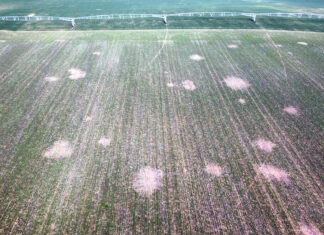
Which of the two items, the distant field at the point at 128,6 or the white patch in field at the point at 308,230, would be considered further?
the distant field at the point at 128,6

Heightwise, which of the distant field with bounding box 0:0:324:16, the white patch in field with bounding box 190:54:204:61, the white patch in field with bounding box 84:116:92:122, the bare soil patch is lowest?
the bare soil patch

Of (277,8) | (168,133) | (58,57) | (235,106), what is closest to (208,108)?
(235,106)

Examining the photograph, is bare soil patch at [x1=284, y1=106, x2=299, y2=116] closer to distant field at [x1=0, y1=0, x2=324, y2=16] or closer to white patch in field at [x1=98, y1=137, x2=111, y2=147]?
white patch in field at [x1=98, y1=137, x2=111, y2=147]

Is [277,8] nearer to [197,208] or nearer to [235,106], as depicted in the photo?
[235,106]

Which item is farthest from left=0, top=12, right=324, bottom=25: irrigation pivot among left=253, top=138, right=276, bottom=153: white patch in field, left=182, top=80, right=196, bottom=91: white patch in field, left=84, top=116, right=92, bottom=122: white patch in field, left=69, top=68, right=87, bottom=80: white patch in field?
left=253, top=138, right=276, bottom=153: white patch in field

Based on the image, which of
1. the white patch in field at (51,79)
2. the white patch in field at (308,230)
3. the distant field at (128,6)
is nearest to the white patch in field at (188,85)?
the white patch in field at (51,79)

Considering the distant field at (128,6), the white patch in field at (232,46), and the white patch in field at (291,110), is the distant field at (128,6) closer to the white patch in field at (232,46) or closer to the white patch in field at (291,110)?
the white patch in field at (232,46)

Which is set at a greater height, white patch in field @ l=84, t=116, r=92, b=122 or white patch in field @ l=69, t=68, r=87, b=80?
white patch in field @ l=69, t=68, r=87, b=80
